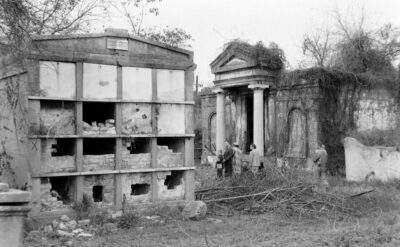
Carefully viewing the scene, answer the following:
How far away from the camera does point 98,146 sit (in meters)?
11.7

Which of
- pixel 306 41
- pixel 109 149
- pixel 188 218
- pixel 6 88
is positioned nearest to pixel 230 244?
pixel 188 218

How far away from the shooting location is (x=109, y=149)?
11.3m

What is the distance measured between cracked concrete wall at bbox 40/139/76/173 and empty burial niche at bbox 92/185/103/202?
809 mm

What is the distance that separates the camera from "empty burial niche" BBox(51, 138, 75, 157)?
1064 centimetres

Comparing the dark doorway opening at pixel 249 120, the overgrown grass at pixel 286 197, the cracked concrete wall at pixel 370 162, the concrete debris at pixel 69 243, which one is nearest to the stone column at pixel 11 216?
the concrete debris at pixel 69 243

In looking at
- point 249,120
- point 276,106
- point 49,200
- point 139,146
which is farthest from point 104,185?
point 249,120

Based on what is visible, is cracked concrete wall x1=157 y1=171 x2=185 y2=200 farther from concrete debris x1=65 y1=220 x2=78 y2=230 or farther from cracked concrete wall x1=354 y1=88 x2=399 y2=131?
cracked concrete wall x1=354 y1=88 x2=399 y2=131

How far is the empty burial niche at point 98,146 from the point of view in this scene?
1123 cm

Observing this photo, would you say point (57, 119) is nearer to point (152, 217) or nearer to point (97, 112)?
point (97, 112)

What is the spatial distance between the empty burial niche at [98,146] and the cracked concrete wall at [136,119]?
515 millimetres

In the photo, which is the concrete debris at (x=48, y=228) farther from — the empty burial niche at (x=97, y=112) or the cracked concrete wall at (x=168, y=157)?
the cracked concrete wall at (x=168, y=157)

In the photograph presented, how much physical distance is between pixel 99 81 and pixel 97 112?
4.60 ft

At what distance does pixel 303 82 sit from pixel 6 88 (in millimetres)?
12231

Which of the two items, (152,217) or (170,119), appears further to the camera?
(170,119)
